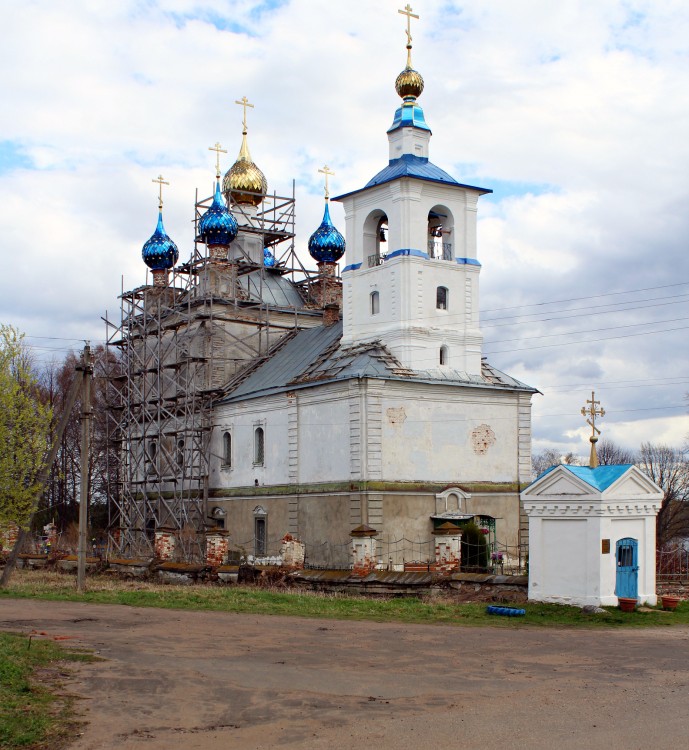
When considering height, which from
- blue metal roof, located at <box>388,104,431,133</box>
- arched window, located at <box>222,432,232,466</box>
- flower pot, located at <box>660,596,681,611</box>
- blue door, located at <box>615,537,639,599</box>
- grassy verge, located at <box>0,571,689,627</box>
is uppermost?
blue metal roof, located at <box>388,104,431,133</box>

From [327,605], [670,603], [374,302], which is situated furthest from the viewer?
[374,302]

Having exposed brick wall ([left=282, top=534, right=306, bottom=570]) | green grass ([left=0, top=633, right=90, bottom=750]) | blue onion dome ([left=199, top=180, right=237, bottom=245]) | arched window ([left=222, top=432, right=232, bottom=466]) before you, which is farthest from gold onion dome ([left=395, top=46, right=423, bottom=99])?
green grass ([left=0, top=633, right=90, bottom=750])

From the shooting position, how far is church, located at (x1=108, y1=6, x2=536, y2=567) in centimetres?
2964

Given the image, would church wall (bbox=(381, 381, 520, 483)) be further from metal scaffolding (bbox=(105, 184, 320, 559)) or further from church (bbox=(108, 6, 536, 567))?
metal scaffolding (bbox=(105, 184, 320, 559))

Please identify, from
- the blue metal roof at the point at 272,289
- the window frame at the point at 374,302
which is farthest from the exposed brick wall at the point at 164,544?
the blue metal roof at the point at 272,289

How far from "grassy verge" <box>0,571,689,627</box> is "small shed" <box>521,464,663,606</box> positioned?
1.85 ft

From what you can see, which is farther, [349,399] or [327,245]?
[327,245]

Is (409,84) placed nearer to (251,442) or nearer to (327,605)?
(251,442)

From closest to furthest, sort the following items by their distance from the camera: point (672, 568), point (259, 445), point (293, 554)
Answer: point (293, 554) < point (672, 568) < point (259, 445)

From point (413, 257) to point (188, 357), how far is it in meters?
9.69

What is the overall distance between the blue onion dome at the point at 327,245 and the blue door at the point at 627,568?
24642 mm

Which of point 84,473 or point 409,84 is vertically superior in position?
point 409,84

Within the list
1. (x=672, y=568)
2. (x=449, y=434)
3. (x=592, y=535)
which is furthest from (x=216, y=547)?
(x=672, y=568)

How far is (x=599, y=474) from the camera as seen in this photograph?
20750 millimetres
